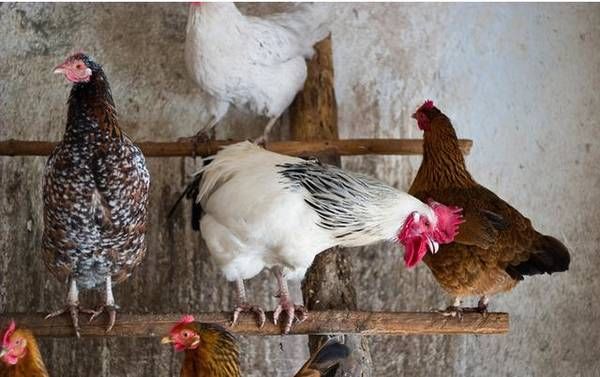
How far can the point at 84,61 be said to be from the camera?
6.35ft

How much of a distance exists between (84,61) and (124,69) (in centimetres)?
81

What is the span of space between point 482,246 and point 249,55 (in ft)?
2.79

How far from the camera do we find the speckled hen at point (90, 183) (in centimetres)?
193

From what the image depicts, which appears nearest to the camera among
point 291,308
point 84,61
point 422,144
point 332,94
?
point 84,61

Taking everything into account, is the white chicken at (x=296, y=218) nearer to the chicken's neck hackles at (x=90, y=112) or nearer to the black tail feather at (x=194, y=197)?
the black tail feather at (x=194, y=197)

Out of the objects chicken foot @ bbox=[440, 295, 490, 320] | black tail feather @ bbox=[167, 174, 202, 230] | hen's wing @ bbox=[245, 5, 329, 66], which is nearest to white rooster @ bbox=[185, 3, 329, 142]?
hen's wing @ bbox=[245, 5, 329, 66]

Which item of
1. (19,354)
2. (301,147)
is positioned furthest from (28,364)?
(301,147)

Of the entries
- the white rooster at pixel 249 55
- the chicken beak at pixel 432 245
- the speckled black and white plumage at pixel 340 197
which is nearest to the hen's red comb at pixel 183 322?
the speckled black and white plumage at pixel 340 197

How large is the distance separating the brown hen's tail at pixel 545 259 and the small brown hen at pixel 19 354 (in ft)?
3.81

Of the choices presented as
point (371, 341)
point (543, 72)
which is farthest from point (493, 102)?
point (371, 341)

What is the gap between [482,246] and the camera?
212cm

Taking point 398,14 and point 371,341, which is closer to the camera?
→ point 371,341

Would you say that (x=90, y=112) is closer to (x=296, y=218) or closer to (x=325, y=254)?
(x=296, y=218)

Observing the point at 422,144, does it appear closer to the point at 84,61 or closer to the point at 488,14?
the point at 488,14
